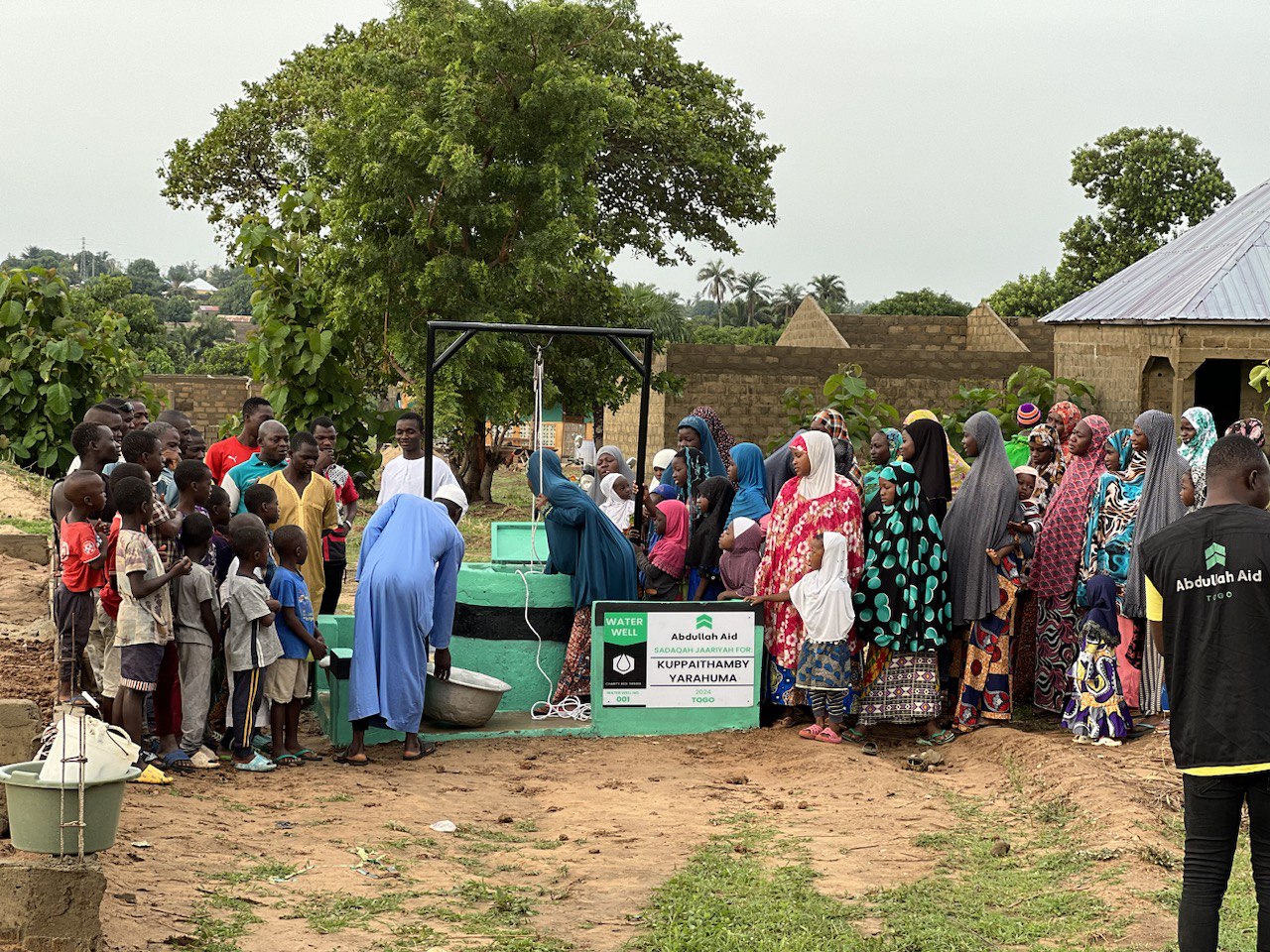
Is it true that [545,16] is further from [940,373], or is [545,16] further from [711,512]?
[711,512]

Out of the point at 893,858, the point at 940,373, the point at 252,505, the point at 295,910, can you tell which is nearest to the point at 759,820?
the point at 893,858

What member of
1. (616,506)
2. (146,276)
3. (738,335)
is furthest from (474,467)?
(146,276)

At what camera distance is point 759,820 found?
7043 millimetres

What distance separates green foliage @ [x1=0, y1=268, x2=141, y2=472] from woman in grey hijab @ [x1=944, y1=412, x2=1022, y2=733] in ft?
39.4

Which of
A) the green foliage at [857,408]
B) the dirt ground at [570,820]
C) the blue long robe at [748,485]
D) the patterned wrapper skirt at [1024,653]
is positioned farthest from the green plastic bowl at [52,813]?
the green foliage at [857,408]

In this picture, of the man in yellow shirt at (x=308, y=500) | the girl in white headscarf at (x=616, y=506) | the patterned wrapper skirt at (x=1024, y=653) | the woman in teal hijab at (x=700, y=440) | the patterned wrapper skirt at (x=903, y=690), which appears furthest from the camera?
the girl in white headscarf at (x=616, y=506)

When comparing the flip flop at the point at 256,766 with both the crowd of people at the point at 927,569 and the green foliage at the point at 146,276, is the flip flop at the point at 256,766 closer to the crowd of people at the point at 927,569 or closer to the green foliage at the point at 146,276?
the crowd of people at the point at 927,569

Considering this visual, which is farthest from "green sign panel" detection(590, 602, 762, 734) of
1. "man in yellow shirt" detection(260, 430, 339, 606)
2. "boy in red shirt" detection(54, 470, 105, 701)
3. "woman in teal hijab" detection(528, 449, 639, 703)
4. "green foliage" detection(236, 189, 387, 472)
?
"green foliage" detection(236, 189, 387, 472)

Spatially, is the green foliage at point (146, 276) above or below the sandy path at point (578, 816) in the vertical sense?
above

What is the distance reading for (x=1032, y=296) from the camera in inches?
1588

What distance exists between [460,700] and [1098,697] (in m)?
3.72

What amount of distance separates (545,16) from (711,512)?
444 inches

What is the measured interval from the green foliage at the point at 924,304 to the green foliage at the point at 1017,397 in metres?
28.9

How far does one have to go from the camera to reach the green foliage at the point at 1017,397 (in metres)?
17.2
